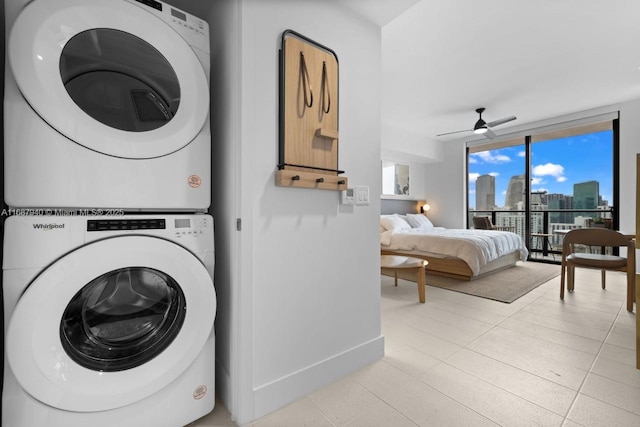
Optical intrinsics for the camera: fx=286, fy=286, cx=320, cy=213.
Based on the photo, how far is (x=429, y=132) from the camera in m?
5.91

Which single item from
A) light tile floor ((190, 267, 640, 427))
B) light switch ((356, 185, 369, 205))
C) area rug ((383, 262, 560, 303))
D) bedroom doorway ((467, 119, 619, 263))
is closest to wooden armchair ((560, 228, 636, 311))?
light tile floor ((190, 267, 640, 427))

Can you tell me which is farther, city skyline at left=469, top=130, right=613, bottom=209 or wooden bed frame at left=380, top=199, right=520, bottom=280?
city skyline at left=469, top=130, right=613, bottom=209

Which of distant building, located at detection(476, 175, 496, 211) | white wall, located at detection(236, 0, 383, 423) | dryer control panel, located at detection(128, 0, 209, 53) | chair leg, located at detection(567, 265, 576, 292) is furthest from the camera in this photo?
distant building, located at detection(476, 175, 496, 211)

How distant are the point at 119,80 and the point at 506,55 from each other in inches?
142

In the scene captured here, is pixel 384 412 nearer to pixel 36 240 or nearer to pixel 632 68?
pixel 36 240

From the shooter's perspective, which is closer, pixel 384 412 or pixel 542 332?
pixel 384 412

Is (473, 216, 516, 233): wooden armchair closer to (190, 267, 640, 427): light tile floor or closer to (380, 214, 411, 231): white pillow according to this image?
(380, 214, 411, 231): white pillow

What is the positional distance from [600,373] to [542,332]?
571 millimetres

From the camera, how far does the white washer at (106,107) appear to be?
3.01ft

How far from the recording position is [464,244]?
3.83 meters

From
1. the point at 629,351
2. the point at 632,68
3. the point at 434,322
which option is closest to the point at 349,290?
the point at 434,322

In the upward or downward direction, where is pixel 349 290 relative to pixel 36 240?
downward

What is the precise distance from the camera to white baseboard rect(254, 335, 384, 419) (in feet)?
4.34

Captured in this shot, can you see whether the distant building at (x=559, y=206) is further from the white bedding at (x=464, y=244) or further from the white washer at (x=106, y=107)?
the white washer at (x=106, y=107)
